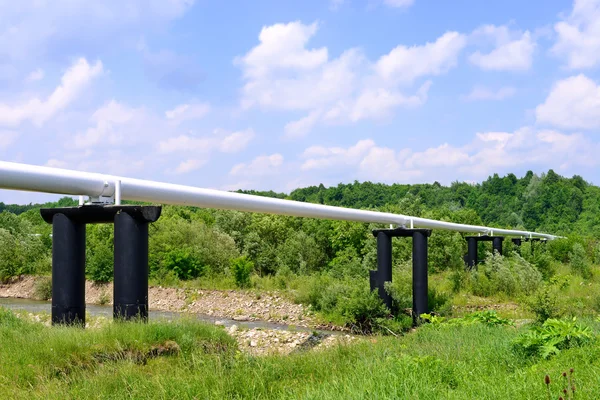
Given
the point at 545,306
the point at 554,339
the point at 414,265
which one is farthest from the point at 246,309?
the point at 554,339

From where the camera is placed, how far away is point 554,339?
19.4 ft

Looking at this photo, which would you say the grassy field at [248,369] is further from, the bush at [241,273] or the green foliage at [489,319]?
the bush at [241,273]

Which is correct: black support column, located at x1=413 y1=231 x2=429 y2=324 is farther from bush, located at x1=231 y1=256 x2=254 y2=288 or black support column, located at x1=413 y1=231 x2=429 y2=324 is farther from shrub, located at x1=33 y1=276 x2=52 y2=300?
shrub, located at x1=33 y1=276 x2=52 y2=300

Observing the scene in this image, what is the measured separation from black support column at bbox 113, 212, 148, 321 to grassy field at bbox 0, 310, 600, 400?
0.33m

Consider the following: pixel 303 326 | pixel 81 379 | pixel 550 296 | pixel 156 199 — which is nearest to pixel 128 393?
pixel 81 379

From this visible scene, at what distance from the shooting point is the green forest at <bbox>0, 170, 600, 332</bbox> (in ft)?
50.5

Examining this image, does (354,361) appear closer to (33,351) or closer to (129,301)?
(129,301)

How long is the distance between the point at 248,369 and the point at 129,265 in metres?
2.18

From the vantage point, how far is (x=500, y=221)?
5188 cm

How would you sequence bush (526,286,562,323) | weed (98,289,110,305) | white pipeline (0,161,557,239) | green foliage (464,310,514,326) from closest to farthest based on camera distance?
white pipeline (0,161,557,239)
green foliage (464,310,514,326)
bush (526,286,562,323)
weed (98,289,110,305)

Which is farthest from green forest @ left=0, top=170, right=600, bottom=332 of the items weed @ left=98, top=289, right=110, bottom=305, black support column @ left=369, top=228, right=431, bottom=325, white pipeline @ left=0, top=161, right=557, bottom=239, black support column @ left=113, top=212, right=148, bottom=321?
black support column @ left=113, top=212, right=148, bottom=321

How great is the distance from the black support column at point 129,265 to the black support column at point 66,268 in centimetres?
53

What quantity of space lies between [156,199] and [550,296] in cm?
721

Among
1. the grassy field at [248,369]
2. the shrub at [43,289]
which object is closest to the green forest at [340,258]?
the shrub at [43,289]
